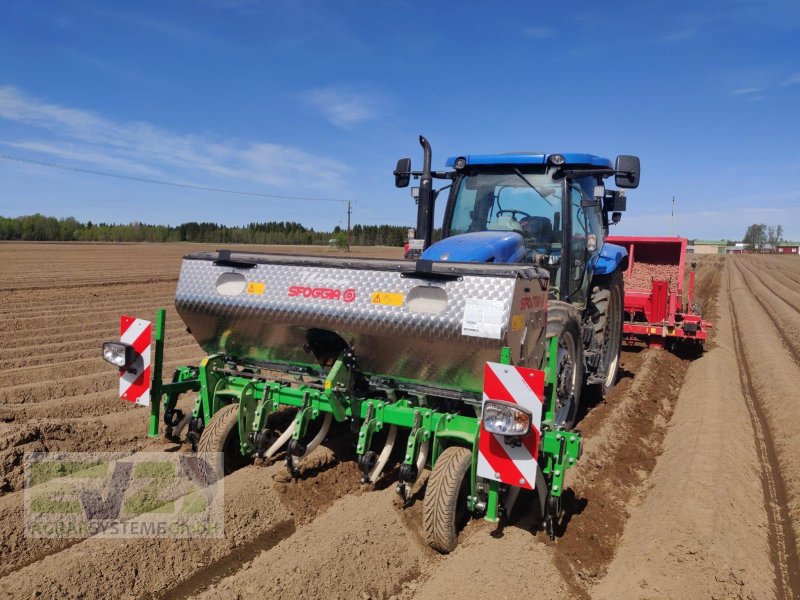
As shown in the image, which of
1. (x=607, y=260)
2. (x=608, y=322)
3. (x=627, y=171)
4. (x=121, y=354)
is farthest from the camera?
(x=608, y=322)

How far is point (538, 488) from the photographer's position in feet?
11.1

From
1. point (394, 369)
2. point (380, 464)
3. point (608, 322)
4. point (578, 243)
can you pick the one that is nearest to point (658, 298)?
point (608, 322)

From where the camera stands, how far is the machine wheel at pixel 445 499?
126 inches

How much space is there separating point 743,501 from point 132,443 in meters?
4.45

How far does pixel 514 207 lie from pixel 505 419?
9.20ft

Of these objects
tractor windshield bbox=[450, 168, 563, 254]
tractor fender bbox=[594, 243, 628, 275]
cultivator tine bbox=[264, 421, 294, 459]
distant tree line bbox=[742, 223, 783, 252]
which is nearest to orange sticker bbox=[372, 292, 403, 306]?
cultivator tine bbox=[264, 421, 294, 459]

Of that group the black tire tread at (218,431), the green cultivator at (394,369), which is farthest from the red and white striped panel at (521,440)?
the black tire tread at (218,431)

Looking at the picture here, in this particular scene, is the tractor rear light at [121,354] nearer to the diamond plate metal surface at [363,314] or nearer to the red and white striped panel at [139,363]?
the red and white striped panel at [139,363]

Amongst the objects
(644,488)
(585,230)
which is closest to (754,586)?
(644,488)

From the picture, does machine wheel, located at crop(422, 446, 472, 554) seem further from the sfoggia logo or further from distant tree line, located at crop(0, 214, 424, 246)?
distant tree line, located at crop(0, 214, 424, 246)

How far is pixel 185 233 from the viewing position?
74.2m

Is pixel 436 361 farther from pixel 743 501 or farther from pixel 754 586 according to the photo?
pixel 743 501

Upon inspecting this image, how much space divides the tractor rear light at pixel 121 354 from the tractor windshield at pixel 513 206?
9.79ft

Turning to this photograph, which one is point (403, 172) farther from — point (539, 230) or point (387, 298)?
point (387, 298)
